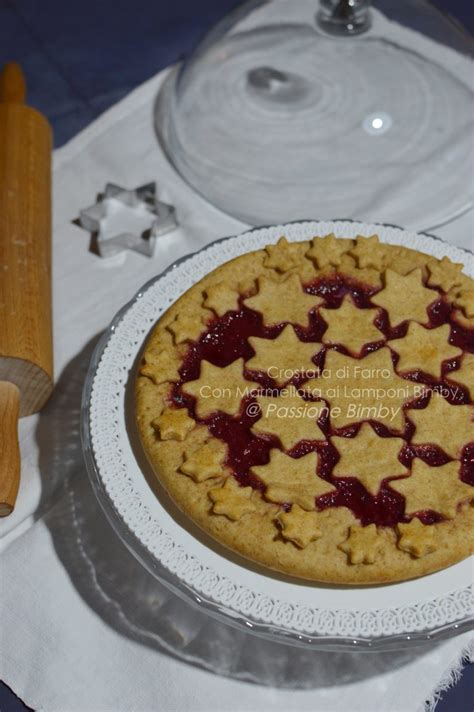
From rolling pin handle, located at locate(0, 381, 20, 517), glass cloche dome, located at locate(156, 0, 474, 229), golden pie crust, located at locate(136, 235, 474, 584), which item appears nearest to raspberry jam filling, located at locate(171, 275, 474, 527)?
golden pie crust, located at locate(136, 235, 474, 584)

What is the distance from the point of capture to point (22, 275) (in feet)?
4.56

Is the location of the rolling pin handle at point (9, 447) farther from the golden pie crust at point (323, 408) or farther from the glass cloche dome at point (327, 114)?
the glass cloche dome at point (327, 114)

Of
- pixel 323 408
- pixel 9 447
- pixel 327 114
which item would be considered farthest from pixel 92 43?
pixel 323 408

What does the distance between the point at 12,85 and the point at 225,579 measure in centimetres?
118

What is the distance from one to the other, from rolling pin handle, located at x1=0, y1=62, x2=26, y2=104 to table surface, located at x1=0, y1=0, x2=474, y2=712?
13 centimetres

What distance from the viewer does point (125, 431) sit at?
1.21m

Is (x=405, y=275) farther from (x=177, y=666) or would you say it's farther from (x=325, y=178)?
(x=177, y=666)

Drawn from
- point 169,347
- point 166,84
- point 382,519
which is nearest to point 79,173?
point 166,84

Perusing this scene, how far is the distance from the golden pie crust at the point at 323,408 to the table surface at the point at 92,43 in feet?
2.71

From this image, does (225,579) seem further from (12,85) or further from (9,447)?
(12,85)

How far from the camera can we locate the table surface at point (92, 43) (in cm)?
193

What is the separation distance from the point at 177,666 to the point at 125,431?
0.33 m

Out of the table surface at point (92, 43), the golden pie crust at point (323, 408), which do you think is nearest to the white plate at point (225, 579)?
the golden pie crust at point (323, 408)

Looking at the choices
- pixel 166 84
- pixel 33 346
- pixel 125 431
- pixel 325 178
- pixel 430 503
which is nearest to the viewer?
pixel 430 503
